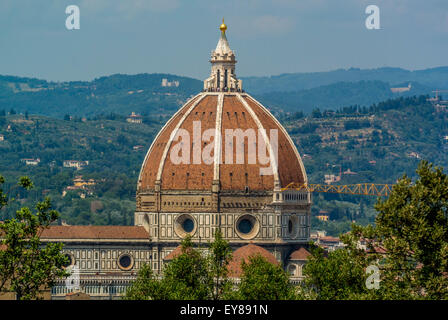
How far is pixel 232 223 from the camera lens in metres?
129

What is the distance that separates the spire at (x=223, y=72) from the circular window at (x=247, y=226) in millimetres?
11712

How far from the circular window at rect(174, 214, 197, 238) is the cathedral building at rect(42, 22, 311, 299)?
0.27ft

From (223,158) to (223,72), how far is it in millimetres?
9483

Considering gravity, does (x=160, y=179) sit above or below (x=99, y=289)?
above

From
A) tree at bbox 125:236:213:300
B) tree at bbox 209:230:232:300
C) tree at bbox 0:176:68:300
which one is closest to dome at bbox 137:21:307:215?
tree at bbox 209:230:232:300

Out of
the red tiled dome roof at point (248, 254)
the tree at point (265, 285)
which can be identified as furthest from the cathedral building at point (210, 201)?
the tree at point (265, 285)

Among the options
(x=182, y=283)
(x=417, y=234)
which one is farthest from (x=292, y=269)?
(x=417, y=234)

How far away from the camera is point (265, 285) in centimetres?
7950

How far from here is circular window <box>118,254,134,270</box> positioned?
12975 centimetres

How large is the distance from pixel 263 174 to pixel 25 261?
56739 millimetres

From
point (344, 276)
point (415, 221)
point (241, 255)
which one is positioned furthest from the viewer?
point (241, 255)

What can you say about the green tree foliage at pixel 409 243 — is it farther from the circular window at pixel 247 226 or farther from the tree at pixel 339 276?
the circular window at pixel 247 226
